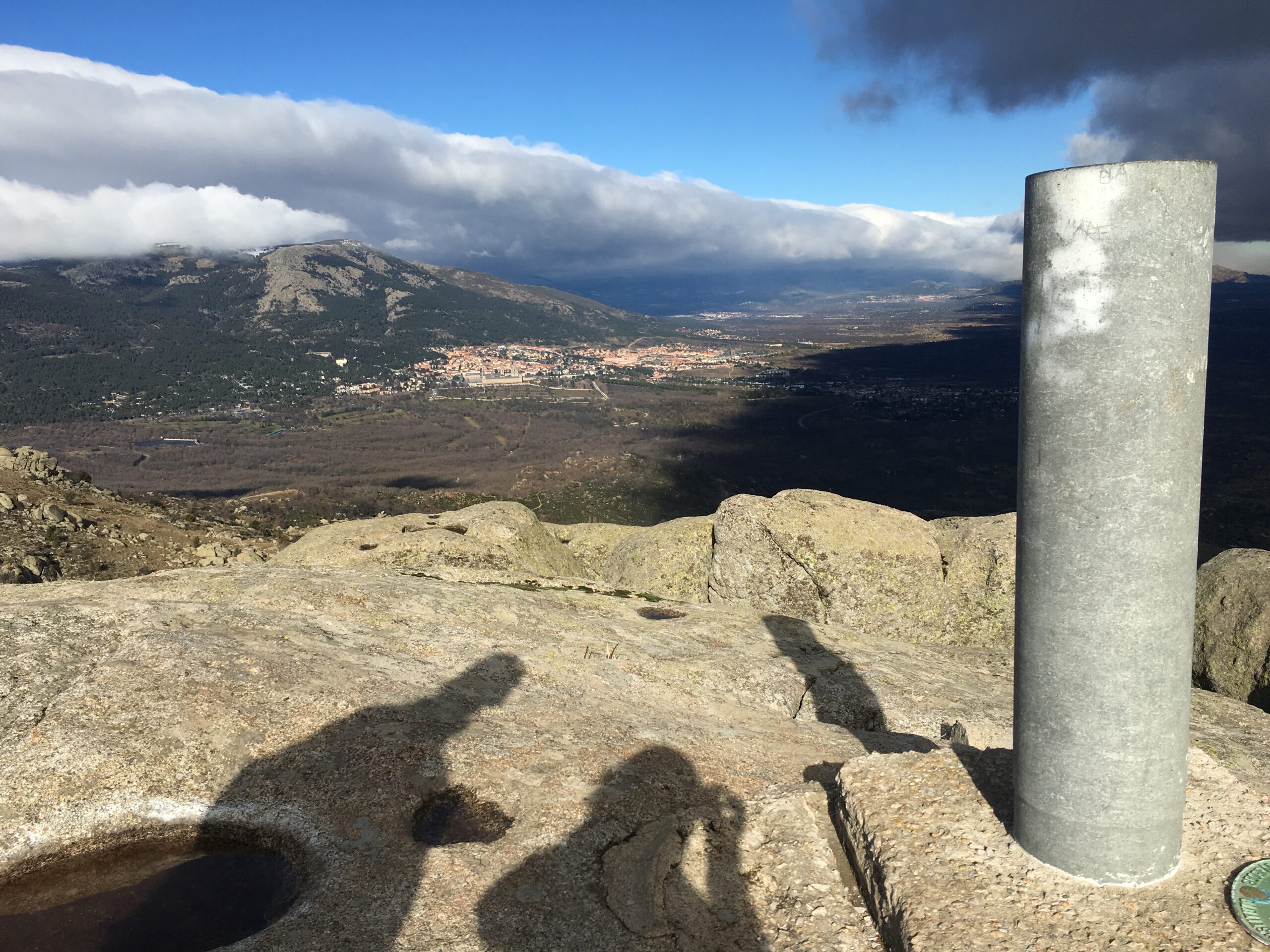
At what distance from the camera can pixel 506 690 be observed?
40.0ft

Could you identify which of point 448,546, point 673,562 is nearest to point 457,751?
point 448,546

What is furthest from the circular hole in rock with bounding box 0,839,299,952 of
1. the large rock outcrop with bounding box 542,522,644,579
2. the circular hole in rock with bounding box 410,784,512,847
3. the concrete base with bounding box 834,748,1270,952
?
the large rock outcrop with bounding box 542,522,644,579

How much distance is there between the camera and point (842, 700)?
14.0 metres

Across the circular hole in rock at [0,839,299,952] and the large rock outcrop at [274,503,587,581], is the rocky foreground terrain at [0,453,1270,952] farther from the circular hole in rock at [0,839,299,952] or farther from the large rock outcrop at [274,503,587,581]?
the large rock outcrop at [274,503,587,581]

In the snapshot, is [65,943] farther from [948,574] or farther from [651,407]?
[651,407]

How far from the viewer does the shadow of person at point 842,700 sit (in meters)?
12.4

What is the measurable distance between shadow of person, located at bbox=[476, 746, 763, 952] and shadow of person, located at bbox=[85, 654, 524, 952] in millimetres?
1098

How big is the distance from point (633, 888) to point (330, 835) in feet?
11.0

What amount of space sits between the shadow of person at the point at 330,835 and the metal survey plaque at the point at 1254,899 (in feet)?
22.0

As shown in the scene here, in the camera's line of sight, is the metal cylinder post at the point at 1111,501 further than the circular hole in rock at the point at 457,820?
No

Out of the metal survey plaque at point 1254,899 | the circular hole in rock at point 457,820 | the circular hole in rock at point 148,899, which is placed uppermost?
the metal survey plaque at point 1254,899

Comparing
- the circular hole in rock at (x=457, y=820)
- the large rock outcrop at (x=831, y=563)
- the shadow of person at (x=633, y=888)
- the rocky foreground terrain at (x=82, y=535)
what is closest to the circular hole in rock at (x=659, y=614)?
the large rock outcrop at (x=831, y=563)

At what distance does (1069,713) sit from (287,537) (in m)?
32.4

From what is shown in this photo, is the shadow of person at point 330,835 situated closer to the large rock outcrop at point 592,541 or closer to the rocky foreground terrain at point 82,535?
the rocky foreground terrain at point 82,535
